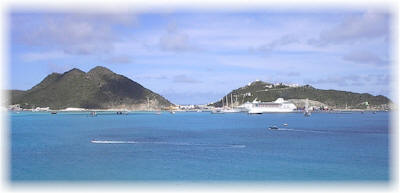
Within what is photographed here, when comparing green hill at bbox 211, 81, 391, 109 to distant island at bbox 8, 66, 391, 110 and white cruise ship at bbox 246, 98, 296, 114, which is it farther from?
white cruise ship at bbox 246, 98, 296, 114

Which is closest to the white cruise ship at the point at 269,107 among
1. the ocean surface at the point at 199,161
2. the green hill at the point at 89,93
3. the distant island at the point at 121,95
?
the distant island at the point at 121,95

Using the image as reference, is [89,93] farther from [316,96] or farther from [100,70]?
[316,96]

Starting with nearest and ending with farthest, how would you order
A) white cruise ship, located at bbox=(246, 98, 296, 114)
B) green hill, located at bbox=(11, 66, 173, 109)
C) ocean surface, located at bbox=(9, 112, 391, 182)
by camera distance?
ocean surface, located at bbox=(9, 112, 391, 182) < white cruise ship, located at bbox=(246, 98, 296, 114) < green hill, located at bbox=(11, 66, 173, 109)

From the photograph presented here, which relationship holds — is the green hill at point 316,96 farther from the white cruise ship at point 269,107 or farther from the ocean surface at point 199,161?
the ocean surface at point 199,161

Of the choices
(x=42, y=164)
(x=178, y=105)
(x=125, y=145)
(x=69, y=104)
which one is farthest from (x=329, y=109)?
(x=42, y=164)

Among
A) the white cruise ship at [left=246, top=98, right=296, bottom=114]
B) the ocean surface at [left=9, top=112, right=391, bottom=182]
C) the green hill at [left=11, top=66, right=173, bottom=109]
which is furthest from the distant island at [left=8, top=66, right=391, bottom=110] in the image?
the ocean surface at [left=9, top=112, right=391, bottom=182]

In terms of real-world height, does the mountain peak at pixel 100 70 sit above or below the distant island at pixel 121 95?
above

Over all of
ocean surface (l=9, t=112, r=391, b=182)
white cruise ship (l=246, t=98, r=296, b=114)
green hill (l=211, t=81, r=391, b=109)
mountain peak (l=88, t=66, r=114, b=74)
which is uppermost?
mountain peak (l=88, t=66, r=114, b=74)

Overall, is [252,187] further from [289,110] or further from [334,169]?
[289,110]
